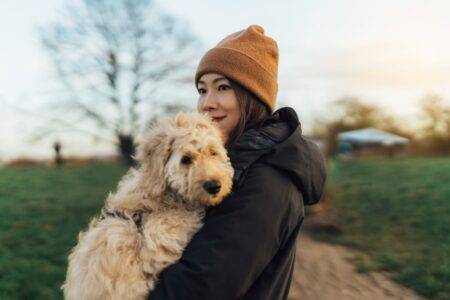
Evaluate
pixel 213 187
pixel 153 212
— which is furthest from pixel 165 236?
pixel 213 187

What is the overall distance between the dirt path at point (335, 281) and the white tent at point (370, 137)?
34.5 m

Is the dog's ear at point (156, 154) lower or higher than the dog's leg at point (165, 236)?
higher

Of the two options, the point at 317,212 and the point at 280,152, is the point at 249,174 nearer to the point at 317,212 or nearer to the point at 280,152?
the point at 280,152

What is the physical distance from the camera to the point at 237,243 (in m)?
2.54

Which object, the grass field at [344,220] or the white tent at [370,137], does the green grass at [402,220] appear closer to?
the grass field at [344,220]

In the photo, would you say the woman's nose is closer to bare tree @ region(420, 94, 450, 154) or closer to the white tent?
bare tree @ region(420, 94, 450, 154)

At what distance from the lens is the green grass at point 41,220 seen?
8.48 meters

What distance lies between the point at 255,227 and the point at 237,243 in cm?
12

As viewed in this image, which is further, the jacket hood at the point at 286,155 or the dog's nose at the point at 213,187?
the dog's nose at the point at 213,187

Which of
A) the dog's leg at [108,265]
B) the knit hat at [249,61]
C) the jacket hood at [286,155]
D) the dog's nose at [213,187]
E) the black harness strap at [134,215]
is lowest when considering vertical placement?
the dog's leg at [108,265]

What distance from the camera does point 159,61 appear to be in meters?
24.5

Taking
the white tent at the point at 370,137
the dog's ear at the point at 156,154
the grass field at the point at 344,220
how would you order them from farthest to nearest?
the white tent at the point at 370,137, the grass field at the point at 344,220, the dog's ear at the point at 156,154

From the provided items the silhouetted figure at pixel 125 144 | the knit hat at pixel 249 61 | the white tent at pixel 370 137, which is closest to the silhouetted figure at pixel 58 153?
the silhouetted figure at pixel 125 144

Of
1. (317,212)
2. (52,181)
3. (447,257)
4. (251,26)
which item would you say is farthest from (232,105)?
(52,181)
